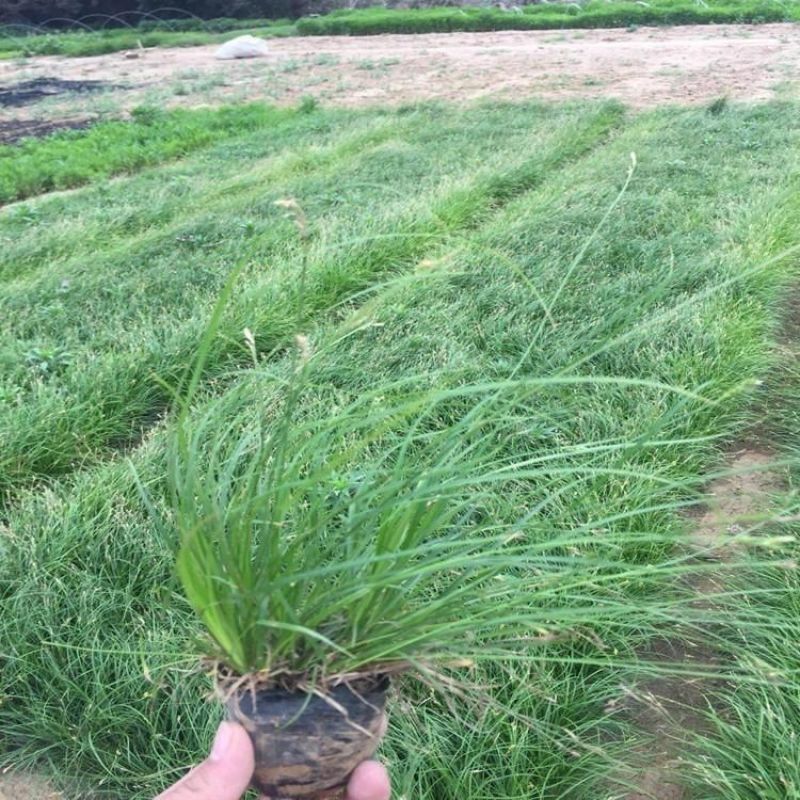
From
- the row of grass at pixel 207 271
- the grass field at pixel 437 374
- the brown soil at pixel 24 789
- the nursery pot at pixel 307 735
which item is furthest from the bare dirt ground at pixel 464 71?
the nursery pot at pixel 307 735

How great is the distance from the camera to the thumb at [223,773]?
4.70 ft

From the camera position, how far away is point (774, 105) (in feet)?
33.7

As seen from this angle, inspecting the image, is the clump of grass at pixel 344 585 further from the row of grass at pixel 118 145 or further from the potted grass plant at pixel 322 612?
the row of grass at pixel 118 145

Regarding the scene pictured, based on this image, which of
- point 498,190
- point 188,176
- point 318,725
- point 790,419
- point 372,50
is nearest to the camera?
point 318,725

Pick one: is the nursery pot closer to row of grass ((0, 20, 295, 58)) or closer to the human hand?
the human hand

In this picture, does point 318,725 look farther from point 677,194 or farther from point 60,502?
point 677,194

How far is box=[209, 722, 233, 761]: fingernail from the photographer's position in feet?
4.76

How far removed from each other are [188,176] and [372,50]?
14.3 m

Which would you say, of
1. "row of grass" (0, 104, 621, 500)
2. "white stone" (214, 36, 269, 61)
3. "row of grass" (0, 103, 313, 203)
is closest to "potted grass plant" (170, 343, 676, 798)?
"row of grass" (0, 104, 621, 500)

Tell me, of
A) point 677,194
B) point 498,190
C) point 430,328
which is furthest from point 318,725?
point 498,190

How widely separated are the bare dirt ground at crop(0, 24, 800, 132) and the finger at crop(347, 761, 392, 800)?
37.0 ft

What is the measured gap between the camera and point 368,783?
1.50m

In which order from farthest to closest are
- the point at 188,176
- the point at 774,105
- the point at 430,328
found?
the point at 774,105 < the point at 188,176 < the point at 430,328

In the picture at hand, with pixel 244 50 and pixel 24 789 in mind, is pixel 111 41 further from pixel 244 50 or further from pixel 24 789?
pixel 24 789
